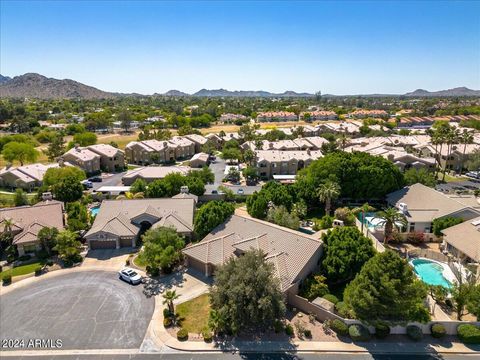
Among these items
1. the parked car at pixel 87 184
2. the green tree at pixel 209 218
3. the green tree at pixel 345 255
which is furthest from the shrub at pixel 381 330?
the parked car at pixel 87 184

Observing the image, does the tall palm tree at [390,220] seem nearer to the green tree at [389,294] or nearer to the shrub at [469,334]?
the green tree at [389,294]

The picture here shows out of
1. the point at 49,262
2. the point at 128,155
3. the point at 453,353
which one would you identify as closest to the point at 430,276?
the point at 453,353

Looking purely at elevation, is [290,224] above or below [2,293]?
above

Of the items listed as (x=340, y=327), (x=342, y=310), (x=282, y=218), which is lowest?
(x=340, y=327)

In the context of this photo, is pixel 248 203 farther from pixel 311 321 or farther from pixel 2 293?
pixel 2 293

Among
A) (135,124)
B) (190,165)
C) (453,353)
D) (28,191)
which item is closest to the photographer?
(453,353)

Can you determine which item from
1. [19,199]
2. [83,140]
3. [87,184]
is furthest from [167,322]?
[83,140]

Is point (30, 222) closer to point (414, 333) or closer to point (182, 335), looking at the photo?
point (182, 335)
